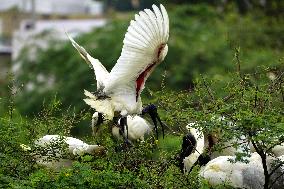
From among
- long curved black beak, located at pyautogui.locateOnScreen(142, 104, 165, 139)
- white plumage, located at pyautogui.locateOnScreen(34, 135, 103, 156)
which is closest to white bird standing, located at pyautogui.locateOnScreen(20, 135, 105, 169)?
white plumage, located at pyautogui.locateOnScreen(34, 135, 103, 156)

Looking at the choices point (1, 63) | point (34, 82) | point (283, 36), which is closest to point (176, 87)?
point (34, 82)

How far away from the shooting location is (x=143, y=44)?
19.5 ft

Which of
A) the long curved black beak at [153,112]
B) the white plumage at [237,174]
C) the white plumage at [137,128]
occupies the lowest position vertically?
the white plumage at [137,128]

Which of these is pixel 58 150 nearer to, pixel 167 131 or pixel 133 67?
pixel 133 67

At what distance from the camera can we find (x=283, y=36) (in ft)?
69.5

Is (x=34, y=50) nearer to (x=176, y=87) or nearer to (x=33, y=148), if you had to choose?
(x=176, y=87)

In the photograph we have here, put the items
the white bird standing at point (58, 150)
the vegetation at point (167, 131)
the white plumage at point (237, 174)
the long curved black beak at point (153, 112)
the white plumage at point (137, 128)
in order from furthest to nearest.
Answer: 1. the white plumage at point (137, 128)
2. the long curved black beak at point (153, 112)
3. the white bird standing at point (58, 150)
4. the white plumage at point (237, 174)
5. the vegetation at point (167, 131)

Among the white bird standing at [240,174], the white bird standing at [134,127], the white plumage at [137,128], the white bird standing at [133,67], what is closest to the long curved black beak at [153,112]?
the white bird standing at [133,67]

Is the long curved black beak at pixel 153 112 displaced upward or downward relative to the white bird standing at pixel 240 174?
upward

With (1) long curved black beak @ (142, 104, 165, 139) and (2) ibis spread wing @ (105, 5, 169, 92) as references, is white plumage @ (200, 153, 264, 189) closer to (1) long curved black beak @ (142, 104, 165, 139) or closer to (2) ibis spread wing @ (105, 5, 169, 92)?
(1) long curved black beak @ (142, 104, 165, 139)

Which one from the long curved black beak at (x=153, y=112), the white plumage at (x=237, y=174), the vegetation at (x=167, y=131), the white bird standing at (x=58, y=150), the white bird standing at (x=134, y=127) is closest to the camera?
the vegetation at (x=167, y=131)

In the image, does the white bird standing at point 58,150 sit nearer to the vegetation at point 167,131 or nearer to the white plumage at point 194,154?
the vegetation at point 167,131

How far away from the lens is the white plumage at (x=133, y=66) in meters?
5.90

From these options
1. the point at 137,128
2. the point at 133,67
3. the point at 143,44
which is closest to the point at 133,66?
the point at 133,67
